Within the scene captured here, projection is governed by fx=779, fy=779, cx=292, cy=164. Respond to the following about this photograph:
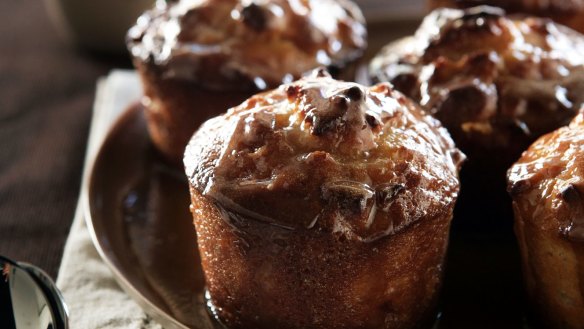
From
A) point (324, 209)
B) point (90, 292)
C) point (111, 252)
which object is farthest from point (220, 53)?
point (324, 209)

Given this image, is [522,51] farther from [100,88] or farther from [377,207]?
[100,88]

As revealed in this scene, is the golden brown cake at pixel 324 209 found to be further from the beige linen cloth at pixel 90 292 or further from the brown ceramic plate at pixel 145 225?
the beige linen cloth at pixel 90 292

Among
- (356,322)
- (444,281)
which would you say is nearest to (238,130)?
(356,322)

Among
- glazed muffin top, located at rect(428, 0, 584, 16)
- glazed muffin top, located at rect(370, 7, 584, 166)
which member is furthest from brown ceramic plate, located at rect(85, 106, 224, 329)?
glazed muffin top, located at rect(428, 0, 584, 16)

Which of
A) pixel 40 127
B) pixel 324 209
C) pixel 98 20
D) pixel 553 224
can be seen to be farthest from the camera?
pixel 98 20

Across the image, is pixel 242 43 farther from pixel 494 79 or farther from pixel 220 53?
pixel 494 79
